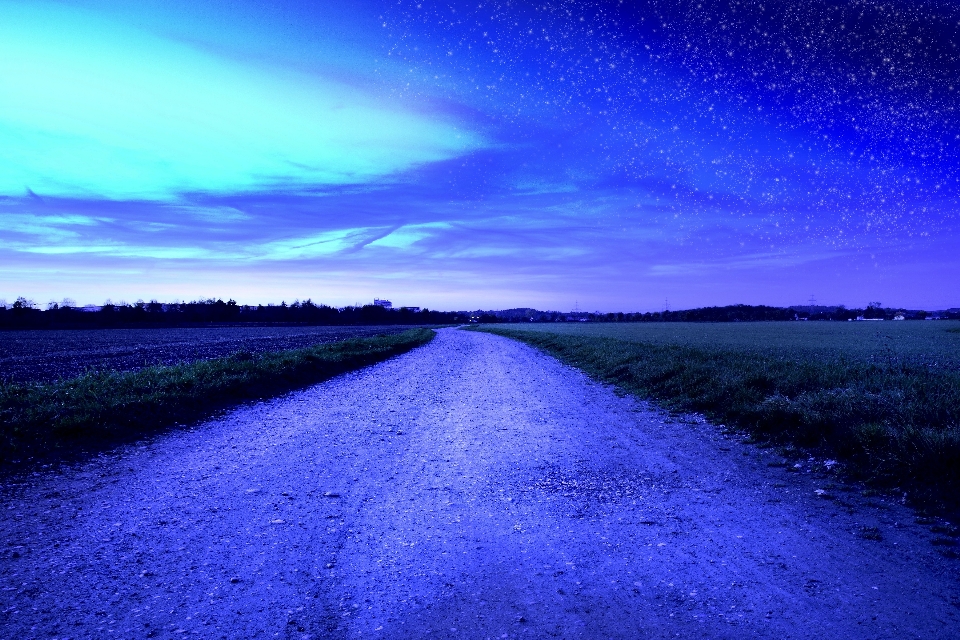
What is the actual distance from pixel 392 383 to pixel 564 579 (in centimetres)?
1475

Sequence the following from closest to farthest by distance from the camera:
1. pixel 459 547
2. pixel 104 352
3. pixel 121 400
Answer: pixel 459 547, pixel 121 400, pixel 104 352

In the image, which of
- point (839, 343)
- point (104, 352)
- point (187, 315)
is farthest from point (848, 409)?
point (187, 315)

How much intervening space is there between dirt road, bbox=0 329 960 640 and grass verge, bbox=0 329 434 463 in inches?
50.4

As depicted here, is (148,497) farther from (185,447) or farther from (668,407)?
(668,407)

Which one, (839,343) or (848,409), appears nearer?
(848,409)

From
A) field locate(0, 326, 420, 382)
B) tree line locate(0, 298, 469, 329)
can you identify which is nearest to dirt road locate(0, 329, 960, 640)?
field locate(0, 326, 420, 382)

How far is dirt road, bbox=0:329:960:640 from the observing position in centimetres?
367

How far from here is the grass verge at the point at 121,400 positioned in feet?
29.3

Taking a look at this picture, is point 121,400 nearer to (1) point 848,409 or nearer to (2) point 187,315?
(1) point 848,409

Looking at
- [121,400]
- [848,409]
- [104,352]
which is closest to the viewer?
[848,409]

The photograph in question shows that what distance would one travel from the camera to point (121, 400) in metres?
11.2

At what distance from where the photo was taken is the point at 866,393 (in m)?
9.55

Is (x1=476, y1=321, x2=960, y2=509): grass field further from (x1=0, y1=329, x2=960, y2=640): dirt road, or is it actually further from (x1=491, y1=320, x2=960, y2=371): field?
(x1=491, y1=320, x2=960, y2=371): field

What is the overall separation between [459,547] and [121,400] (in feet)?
31.7
